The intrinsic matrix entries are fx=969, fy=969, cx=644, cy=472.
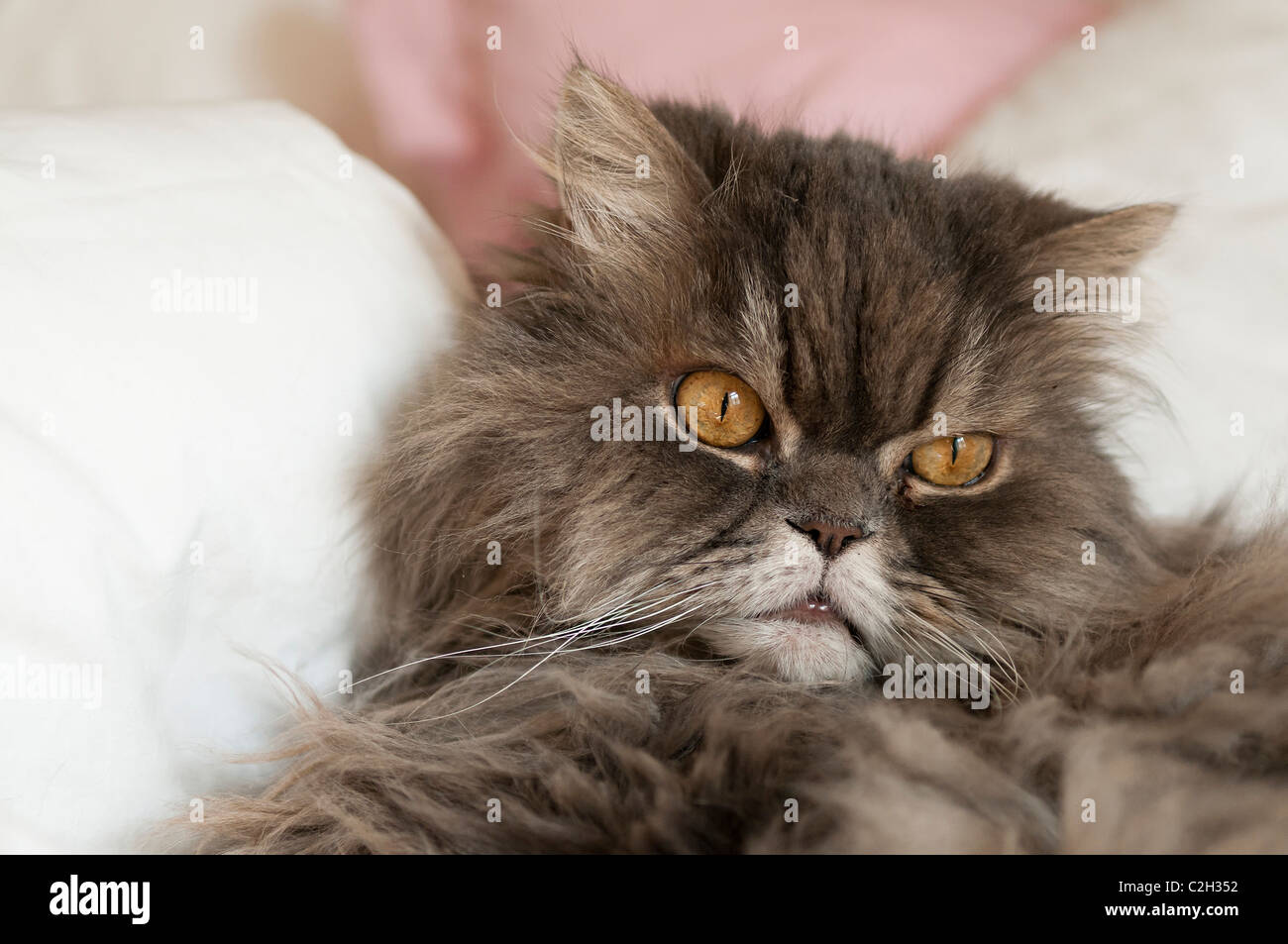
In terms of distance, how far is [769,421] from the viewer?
1312mm

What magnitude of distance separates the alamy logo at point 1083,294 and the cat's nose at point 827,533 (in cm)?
51

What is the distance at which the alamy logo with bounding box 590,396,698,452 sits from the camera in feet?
4.25

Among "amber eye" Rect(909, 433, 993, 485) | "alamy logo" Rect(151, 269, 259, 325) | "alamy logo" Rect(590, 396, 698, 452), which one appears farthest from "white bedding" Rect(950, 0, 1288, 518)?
"alamy logo" Rect(151, 269, 259, 325)

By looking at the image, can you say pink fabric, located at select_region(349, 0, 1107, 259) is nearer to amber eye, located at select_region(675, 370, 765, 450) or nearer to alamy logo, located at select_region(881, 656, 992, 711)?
amber eye, located at select_region(675, 370, 765, 450)

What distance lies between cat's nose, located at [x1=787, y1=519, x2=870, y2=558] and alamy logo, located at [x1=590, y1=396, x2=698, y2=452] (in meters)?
0.19

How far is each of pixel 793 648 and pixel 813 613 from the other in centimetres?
5

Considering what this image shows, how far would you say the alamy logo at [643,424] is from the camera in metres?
1.30

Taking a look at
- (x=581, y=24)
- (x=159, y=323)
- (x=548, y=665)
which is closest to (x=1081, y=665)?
(x=548, y=665)

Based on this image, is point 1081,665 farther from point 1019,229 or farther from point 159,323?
point 159,323

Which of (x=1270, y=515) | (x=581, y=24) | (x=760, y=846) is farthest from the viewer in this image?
(x=581, y=24)

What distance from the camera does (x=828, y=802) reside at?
3.15 ft

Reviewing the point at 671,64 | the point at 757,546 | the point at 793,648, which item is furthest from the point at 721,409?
the point at 671,64
